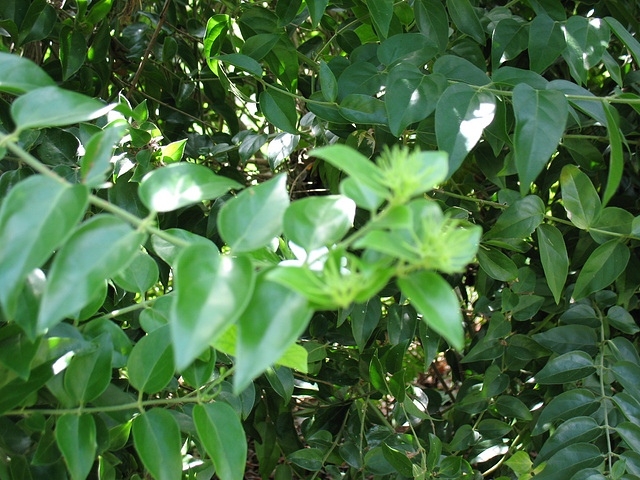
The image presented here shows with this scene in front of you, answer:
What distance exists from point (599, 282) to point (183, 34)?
2.41ft

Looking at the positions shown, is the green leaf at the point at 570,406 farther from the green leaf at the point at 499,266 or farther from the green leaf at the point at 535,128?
the green leaf at the point at 535,128

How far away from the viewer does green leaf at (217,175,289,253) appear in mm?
306

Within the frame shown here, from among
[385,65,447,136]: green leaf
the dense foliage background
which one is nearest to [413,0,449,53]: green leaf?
the dense foliage background

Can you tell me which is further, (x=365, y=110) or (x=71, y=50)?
(x=71, y=50)

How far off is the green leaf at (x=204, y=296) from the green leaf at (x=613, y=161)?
0.30 m

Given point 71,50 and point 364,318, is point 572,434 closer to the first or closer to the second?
point 364,318

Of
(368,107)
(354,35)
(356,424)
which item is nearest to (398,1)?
(354,35)

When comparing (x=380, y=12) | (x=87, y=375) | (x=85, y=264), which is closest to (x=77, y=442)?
(x=87, y=375)

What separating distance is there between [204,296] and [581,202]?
21.3 inches

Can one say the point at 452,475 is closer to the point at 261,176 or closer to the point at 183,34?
the point at 261,176

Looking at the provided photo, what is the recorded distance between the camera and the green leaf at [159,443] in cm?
37

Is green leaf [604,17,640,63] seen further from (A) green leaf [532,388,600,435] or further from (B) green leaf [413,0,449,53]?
(A) green leaf [532,388,600,435]

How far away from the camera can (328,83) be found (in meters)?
0.61

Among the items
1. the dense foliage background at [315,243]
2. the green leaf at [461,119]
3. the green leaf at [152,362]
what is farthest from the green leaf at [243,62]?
the green leaf at [152,362]
